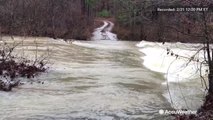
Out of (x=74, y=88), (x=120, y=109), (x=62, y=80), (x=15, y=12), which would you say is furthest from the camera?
(x=15, y=12)

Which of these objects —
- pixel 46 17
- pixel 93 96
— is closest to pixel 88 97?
pixel 93 96

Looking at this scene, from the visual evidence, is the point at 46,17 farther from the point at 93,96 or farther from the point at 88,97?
the point at 88,97

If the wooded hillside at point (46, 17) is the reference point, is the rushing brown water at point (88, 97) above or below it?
below

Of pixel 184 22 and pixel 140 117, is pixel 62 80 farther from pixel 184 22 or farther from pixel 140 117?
pixel 184 22

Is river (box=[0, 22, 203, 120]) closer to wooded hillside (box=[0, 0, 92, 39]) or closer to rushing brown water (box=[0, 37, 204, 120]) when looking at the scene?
rushing brown water (box=[0, 37, 204, 120])

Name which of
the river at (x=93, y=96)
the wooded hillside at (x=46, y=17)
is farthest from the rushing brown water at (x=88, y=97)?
Answer: the wooded hillside at (x=46, y=17)

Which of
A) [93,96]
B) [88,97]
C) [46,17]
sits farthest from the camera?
[46,17]

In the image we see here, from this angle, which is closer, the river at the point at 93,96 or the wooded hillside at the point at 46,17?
the river at the point at 93,96

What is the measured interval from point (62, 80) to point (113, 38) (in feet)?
119

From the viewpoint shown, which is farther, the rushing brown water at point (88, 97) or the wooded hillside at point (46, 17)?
the wooded hillside at point (46, 17)

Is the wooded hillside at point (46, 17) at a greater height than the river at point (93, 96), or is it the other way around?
the wooded hillside at point (46, 17)

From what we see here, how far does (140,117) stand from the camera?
1053 centimetres

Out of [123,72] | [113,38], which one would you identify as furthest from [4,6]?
[123,72]

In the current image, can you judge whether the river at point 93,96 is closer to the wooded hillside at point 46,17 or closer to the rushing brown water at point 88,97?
the rushing brown water at point 88,97
